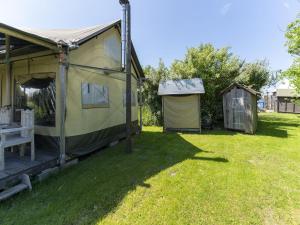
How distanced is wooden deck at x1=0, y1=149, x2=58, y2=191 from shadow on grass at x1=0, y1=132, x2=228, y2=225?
0.41 m

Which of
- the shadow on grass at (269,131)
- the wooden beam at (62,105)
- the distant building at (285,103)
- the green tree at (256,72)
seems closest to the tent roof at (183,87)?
the shadow on grass at (269,131)

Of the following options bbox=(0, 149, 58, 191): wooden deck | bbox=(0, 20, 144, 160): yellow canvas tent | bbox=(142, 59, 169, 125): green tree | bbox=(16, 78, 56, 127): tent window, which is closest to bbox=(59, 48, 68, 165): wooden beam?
bbox=(0, 20, 144, 160): yellow canvas tent

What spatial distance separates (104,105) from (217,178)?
4.44m

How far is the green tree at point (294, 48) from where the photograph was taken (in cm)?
995

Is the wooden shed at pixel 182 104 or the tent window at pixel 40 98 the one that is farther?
the wooden shed at pixel 182 104

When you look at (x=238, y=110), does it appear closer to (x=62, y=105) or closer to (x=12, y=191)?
(x=62, y=105)

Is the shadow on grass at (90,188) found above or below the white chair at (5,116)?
below

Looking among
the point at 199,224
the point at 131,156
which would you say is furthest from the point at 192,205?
the point at 131,156

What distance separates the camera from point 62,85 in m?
4.40

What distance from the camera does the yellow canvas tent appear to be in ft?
14.8

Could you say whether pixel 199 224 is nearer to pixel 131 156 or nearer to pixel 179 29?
pixel 131 156

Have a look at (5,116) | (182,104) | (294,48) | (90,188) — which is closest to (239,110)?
(182,104)

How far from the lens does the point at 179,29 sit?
48.9ft

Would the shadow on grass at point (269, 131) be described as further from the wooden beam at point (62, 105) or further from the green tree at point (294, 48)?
the wooden beam at point (62, 105)
